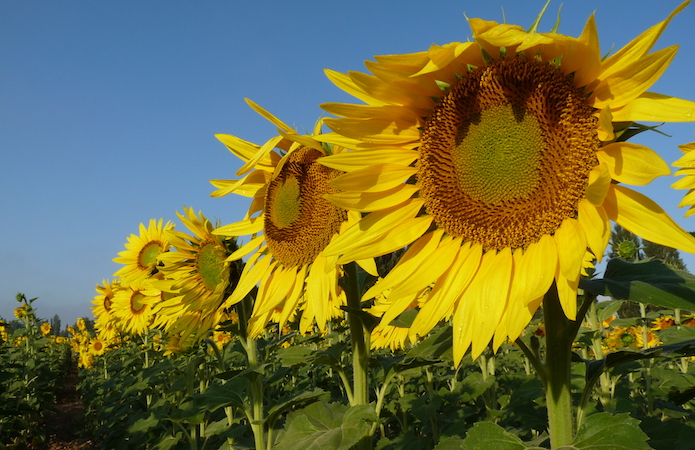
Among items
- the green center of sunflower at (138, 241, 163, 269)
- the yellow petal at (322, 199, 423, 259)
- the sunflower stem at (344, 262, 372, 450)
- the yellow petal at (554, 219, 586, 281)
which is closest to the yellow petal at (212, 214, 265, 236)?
the sunflower stem at (344, 262, 372, 450)

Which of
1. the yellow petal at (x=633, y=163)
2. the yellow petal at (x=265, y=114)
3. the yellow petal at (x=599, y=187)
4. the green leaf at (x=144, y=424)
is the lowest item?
the green leaf at (x=144, y=424)

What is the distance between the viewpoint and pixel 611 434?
1.20m

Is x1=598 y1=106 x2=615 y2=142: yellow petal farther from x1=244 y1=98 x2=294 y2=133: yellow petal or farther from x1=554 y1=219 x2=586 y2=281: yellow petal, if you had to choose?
x1=244 y1=98 x2=294 y2=133: yellow petal

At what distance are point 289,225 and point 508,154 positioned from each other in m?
1.04

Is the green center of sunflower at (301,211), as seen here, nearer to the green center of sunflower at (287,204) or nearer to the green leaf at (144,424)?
the green center of sunflower at (287,204)

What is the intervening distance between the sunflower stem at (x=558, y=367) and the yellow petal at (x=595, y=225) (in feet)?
0.80

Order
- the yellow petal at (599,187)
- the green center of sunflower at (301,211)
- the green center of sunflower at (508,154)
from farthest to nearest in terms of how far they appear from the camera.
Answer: the green center of sunflower at (301,211) < the green center of sunflower at (508,154) < the yellow petal at (599,187)

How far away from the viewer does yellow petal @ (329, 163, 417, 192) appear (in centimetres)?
156

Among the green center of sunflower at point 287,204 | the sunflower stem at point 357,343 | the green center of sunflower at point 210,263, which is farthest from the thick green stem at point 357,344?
the green center of sunflower at point 210,263

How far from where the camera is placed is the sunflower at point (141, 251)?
17.3 ft

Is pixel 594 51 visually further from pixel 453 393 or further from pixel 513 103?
pixel 453 393

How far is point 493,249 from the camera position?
148 centimetres

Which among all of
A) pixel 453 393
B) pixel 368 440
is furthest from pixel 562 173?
pixel 453 393

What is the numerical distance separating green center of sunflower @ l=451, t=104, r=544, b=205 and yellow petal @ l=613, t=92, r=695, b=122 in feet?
0.82
